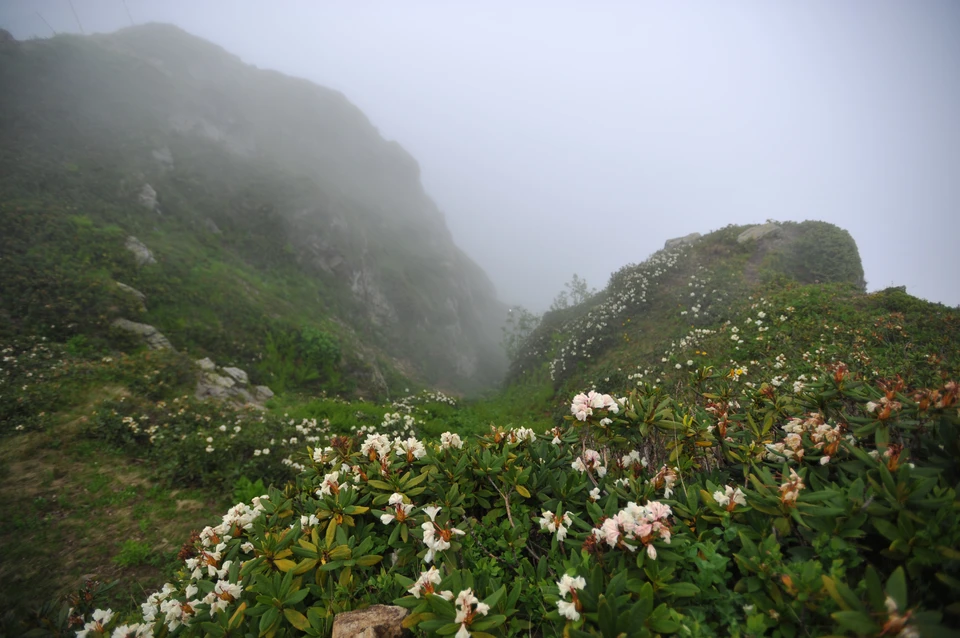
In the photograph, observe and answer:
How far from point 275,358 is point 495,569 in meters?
13.2

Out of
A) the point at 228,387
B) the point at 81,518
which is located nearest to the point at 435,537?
the point at 81,518

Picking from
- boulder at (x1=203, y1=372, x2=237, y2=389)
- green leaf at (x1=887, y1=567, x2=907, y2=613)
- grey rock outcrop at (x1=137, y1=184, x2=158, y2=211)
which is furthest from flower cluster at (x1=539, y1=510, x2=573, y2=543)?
grey rock outcrop at (x1=137, y1=184, x2=158, y2=211)

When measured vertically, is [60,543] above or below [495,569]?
below

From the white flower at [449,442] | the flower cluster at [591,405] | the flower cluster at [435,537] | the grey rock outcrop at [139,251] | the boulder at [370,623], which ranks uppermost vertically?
the flower cluster at [591,405]

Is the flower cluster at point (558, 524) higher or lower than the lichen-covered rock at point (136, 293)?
higher

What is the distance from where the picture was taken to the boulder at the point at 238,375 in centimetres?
1079

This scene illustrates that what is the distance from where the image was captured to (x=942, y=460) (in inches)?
72.1

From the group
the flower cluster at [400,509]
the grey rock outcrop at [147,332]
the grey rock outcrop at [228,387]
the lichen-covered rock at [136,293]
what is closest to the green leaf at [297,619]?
the flower cluster at [400,509]

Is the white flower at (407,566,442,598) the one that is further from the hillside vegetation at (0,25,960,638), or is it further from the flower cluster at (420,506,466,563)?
the flower cluster at (420,506,466,563)

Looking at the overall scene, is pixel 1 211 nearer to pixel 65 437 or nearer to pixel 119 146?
pixel 65 437

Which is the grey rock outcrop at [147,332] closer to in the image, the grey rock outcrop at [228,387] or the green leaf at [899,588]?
the grey rock outcrop at [228,387]

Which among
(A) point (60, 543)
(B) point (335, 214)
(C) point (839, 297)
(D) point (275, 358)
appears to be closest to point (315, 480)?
(A) point (60, 543)

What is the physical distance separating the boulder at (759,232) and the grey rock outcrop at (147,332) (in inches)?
835

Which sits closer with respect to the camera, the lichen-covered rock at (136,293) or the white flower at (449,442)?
the white flower at (449,442)
